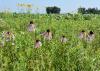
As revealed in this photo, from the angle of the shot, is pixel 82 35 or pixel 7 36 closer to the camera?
pixel 7 36

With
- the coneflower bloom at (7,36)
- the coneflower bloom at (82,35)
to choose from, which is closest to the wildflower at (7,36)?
the coneflower bloom at (7,36)

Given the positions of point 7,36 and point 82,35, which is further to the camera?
point 82,35

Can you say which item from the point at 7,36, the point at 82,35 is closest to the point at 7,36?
the point at 7,36

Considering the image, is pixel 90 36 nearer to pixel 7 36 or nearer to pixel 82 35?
pixel 82 35

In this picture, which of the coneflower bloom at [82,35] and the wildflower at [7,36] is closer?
the wildflower at [7,36]

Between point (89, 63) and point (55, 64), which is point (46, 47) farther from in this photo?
point (89, 63)

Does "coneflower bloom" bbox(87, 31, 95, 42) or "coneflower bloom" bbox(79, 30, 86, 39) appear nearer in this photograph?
"coneflower bloom" bbox(87, 31, 95, 42)

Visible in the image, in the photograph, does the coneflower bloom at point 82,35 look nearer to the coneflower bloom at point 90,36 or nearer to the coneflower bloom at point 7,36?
the coneflower bloom at point 90,36

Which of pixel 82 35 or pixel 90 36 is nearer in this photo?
pixel 90 36

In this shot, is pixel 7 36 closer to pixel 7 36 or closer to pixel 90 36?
pixel 7 36

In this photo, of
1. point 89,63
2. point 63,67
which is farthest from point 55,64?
point 89,63

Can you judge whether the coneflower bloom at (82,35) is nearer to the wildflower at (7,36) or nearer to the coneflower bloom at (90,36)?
the coneflower bloom at (90,36)

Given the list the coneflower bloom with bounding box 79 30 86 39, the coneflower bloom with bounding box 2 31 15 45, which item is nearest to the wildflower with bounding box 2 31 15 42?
the coneflower bloom with bounding box 2 31 15 45

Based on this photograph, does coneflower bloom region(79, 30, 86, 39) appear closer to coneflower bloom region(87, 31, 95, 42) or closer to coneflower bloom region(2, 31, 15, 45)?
coneflower bloom region(87, 31, 95, 42)
